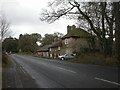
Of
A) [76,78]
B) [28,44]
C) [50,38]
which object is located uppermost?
[50,38]

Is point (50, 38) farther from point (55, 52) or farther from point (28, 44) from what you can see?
point (55, 52)

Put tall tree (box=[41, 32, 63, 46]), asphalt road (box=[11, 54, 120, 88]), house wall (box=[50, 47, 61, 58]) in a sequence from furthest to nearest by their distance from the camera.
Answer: tall tree (box=[41, 32, 63, 46])
house wall (box=[50, 47, 61, 58])
asphalt road (box=[11, 54, 120, 88])

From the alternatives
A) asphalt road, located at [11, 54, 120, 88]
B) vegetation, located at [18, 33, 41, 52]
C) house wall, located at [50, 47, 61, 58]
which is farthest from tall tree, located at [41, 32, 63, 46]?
asphalt road, located at [11, 54, 120, 88]

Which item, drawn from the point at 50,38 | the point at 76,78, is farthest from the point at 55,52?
the point at 50,38

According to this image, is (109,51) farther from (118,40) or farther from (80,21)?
(80,21)

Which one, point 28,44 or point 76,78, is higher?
point 28,44

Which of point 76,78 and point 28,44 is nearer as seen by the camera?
point 76,78

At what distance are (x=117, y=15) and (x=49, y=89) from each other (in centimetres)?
1380

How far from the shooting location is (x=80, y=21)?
93.4 feet

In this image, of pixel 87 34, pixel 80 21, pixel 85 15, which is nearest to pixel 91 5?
pixel 85 15

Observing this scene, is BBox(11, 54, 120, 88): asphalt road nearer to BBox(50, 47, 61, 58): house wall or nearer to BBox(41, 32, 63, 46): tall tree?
BBox(50, 47, 61, 58): house wall

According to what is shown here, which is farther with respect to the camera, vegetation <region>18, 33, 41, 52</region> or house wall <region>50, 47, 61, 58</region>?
vegetation <region>18, 33, 41, 52</region>

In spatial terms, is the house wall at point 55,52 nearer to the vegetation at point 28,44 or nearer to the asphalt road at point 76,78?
the asphalt road at point 76,78

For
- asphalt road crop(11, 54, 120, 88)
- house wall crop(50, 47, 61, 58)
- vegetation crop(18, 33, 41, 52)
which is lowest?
asphalt road crop(11, 54, 120, 88)
